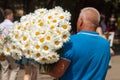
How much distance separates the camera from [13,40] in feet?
14.6

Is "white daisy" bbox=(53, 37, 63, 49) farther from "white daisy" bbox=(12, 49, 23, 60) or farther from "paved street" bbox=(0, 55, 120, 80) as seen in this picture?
"paved street" bbox=(0, 55, 120, 80)

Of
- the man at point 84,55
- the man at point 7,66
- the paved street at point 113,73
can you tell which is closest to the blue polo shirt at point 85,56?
the man at point 84,55

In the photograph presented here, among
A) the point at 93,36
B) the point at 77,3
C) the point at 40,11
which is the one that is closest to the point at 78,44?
the point at 93,36

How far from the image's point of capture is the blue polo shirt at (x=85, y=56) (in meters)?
4.02

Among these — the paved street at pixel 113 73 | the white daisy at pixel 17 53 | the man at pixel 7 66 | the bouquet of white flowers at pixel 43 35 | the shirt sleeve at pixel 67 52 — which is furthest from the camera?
the paved street at pixel 113 73

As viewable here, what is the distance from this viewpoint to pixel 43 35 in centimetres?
412

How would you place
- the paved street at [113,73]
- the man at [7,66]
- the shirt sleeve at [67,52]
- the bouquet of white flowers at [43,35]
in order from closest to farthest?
the shirt sleeve at [67,52]
the bouquet of white flowers at [43,35]
the man at [7,66]
the paved street at [113,73]

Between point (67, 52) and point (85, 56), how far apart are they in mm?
179

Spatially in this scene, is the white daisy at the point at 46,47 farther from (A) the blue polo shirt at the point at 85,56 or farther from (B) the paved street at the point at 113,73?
(B) the paved street at the point at 113,73

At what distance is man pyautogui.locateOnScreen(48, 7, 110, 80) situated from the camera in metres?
4.03

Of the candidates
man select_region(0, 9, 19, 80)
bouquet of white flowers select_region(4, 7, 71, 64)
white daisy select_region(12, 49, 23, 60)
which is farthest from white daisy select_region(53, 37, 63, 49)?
man select_region(0, 9, 19, 80)

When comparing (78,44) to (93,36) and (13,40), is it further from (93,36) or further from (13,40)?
(13,40)

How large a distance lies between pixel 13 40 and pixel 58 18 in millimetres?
552

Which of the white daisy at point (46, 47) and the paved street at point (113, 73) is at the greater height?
the white daisy at point (46, 47)
